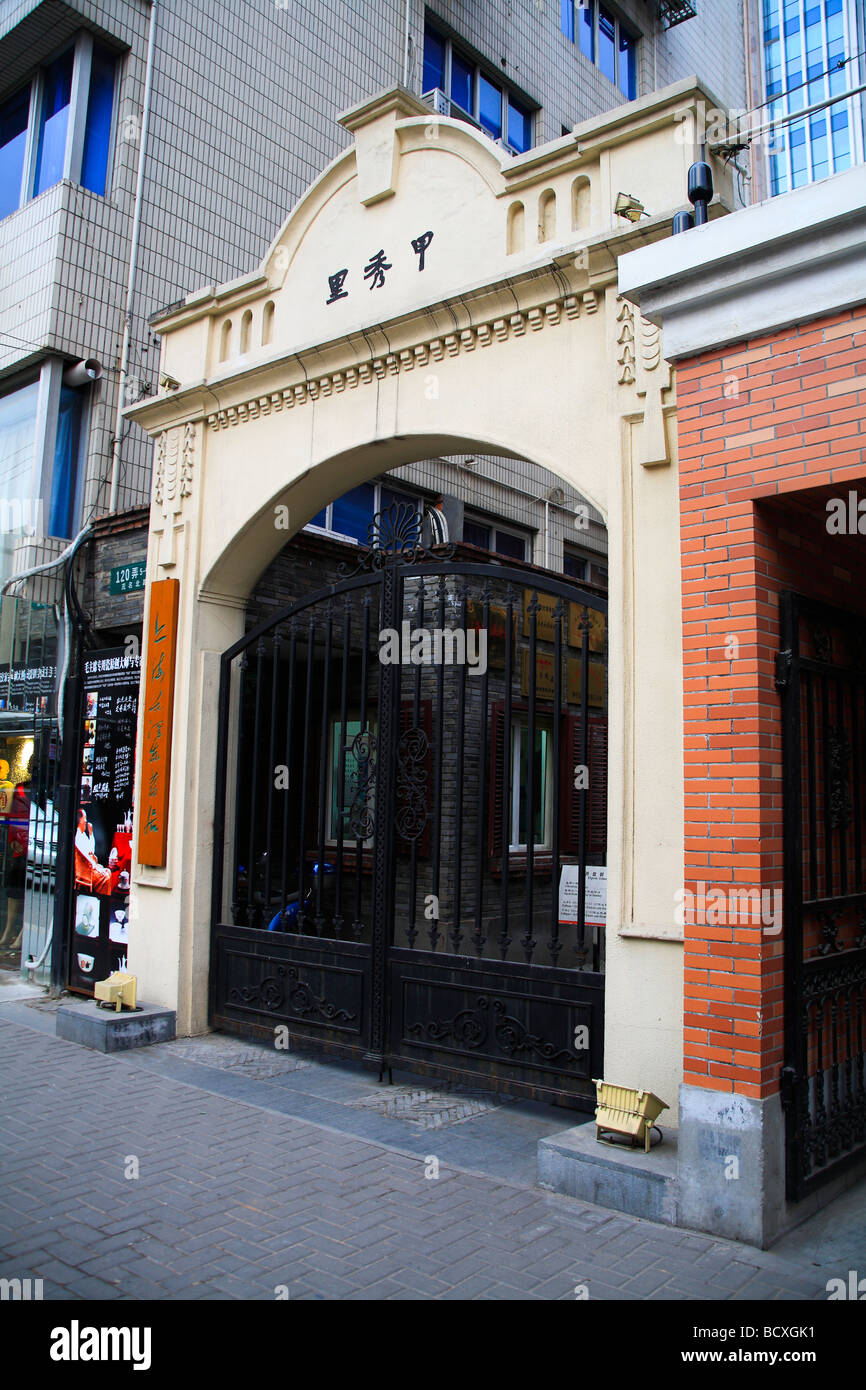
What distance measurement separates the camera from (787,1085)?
4258 mm

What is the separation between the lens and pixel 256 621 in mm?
9688

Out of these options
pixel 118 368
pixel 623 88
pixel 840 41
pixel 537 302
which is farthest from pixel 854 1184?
pixel 623 88

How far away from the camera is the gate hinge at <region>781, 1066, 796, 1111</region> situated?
425 cm

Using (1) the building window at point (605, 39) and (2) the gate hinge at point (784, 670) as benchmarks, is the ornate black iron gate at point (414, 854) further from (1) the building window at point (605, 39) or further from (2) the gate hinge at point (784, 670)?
(1) the building window at point (605, 39)

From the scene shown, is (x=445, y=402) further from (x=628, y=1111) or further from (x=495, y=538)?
(x=495, y=538)

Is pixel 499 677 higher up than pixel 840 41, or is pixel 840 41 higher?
pixel 840 41

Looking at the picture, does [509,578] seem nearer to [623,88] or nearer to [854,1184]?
[854,1184]

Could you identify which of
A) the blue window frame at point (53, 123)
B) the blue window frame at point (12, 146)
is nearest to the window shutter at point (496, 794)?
the blue window frame at point (53, 123)

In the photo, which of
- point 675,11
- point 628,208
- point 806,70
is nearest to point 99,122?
point 806,70

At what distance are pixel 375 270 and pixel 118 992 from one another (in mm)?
5984

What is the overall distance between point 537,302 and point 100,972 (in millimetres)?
6852

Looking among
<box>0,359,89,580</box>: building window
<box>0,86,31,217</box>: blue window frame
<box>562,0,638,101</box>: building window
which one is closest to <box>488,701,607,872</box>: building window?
<box>0,359,89,580</box>: building window

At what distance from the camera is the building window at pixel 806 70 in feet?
21.5
